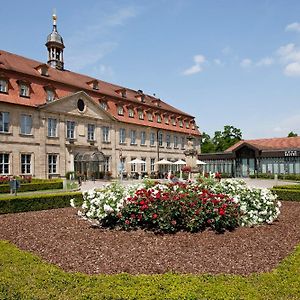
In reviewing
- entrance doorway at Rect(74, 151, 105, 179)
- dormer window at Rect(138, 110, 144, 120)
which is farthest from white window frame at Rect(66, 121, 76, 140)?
dormer window at Rect(138, 110, 144, 120)

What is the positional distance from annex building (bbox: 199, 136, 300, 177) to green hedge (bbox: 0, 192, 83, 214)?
113 ft

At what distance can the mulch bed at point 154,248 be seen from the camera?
657cm

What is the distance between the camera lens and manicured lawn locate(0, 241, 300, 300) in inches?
170

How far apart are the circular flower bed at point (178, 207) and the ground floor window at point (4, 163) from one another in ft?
66.8

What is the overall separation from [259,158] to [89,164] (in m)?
24.1

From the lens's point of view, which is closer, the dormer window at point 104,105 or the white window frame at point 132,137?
the dormer window at point 104,105

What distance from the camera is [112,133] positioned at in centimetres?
3909

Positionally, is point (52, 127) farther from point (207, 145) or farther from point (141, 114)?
point (207, 145)

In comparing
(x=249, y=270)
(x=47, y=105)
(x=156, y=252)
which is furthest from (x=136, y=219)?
(x=47, y=105)

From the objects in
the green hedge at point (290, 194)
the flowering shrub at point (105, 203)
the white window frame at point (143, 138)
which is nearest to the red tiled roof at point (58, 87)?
the white window frame at point (143, 138)

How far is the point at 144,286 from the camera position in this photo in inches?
180

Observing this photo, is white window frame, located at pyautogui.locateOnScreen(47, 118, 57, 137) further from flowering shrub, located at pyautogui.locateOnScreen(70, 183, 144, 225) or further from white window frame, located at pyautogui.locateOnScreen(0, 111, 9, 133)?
flowering shrub, located at pyautogui.locateOnScreen(70, 183, 144, 225)

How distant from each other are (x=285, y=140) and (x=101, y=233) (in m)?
46.7

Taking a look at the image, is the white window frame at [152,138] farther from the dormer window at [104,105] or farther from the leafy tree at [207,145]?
the leafy tree at [207,145]
